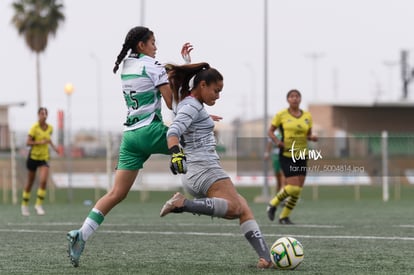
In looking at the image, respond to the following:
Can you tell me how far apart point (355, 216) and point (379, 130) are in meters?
37.5

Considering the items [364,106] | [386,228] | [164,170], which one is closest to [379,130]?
[364,106]

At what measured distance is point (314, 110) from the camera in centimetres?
5578

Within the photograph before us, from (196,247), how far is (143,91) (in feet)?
7.76

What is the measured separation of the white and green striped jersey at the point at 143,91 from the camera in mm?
8500

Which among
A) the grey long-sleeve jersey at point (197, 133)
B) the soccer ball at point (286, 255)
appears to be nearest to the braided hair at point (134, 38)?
the grey long-sleeve jersey at point (197, 133)

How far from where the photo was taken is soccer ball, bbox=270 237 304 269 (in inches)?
319

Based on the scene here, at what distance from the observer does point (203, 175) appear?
806 cm

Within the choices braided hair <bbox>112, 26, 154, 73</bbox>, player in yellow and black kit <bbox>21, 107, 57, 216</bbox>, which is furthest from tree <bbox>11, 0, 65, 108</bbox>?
braided hair <bbox>112, 26, 154, 73</bbox>

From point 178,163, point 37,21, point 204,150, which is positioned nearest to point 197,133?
point 204,150

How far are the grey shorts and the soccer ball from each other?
782mm

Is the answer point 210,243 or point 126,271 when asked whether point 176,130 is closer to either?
point 126,271

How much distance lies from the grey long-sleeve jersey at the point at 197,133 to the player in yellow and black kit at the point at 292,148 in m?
6.52

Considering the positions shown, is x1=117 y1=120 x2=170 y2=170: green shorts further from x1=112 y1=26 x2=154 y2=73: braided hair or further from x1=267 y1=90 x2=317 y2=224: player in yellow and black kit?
x1=267 y1=90 x2=317 y2=224: player in yellow and black kit

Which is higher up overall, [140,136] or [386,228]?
[140,136]
